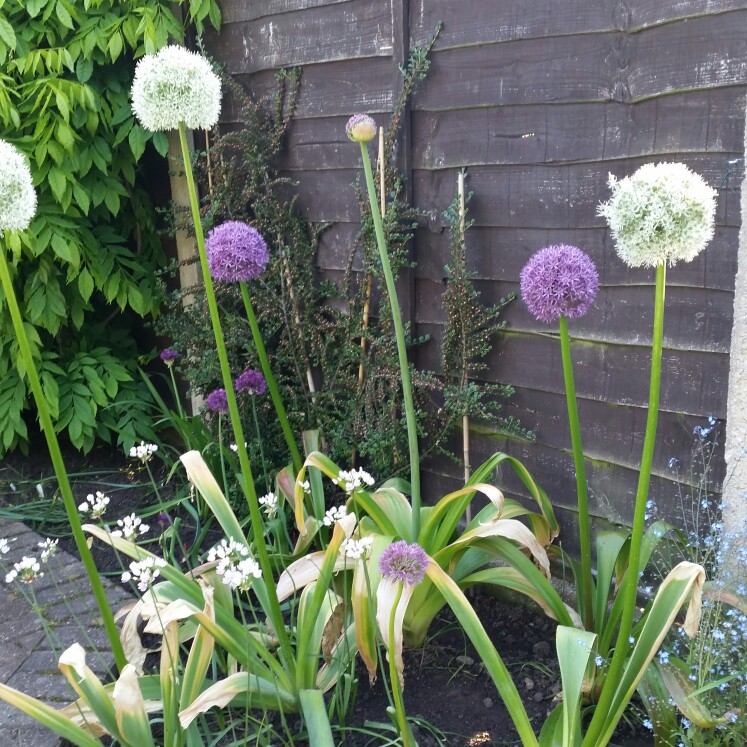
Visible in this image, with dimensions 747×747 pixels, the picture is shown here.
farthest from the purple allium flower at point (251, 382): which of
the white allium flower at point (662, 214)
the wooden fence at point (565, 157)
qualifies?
the white allium flower at point (662, 214)

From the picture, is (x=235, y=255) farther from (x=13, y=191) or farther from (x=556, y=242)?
(x=556, y=242)

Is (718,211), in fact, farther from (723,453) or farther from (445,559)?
(445,559)

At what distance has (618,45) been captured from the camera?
6.99ft

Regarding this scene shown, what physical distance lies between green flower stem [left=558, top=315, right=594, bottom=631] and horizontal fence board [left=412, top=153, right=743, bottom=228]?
47 centimetres

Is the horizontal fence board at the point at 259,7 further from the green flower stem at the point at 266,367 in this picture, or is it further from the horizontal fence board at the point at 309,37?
the green flower stem at the point at 266,367

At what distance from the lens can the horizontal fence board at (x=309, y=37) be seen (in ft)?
9.12

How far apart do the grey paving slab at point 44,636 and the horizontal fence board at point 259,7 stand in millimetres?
2281

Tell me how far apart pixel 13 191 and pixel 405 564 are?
3.68ft

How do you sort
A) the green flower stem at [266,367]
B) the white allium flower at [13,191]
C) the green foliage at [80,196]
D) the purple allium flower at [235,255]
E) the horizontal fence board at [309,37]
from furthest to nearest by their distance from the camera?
the green foliage at [80,196]
the horizontal fence board at [309,37]
the purple allium flower at [235,255]
the green flower stem at [266,367]
the white allium flower at [13,191]

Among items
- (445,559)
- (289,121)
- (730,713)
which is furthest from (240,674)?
(289,121)

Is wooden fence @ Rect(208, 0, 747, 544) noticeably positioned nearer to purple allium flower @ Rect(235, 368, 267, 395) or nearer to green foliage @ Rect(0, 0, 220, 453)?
purple allium flower @ Rect(235, 368, 267, 395)

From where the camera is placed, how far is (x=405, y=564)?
1587 mm

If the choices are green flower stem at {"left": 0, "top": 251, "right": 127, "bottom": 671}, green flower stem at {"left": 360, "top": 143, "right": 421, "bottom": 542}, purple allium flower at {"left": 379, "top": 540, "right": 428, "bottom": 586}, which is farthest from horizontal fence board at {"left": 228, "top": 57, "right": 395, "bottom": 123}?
purple allium flower at {"left": 379, "top": 540, "right": 428, "bottom": 586}

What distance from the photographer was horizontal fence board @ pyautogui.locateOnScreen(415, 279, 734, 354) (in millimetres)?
2025
